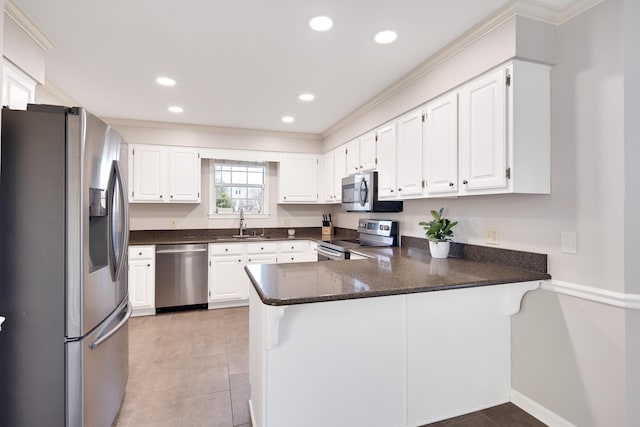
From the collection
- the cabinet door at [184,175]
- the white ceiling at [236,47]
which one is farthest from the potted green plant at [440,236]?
the cabinet door at [184,175]

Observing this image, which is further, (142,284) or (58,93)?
(142,284)

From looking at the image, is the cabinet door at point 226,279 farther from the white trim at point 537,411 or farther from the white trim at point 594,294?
the white trim at point 594,294

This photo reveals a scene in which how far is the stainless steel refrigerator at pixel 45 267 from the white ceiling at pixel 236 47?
91 cm

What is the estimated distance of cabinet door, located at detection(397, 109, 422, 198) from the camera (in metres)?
2.72

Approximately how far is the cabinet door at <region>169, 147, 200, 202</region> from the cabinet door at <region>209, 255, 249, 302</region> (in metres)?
0.94

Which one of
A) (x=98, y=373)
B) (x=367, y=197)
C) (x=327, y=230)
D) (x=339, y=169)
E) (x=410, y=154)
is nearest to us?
(x=98, y=373)

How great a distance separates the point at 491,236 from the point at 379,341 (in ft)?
3.95

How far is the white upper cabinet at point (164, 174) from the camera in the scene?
164 inches

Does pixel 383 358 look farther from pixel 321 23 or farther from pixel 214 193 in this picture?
pixel 214 193

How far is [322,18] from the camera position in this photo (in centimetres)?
200

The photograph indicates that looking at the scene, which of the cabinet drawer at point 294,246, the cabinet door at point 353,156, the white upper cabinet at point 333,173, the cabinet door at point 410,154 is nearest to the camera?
the cabinet door at point 410,154

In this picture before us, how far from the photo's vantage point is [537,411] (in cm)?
199

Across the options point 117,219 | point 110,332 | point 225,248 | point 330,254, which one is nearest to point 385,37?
point 117,219

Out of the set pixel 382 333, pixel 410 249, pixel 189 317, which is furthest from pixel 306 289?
pixel 189 317
